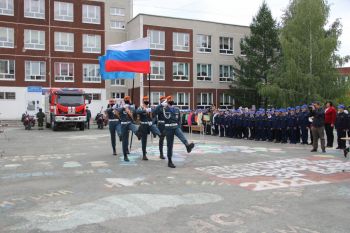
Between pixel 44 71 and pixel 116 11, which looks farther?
pixel 116 11

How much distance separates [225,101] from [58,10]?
2274 centimetres

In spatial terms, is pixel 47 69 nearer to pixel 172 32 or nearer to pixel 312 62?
pixel 172 32

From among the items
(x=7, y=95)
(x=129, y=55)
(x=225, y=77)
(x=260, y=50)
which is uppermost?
(x=260, y=50)

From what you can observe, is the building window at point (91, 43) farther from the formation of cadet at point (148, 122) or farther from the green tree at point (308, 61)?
the formation of cadet at point (148, 122)

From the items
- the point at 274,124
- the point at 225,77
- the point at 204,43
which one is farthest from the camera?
the point at 225,77

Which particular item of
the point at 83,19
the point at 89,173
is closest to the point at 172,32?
the point at 83,19

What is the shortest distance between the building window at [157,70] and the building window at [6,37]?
15.5m

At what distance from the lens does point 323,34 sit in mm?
40156

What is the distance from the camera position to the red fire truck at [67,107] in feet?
101

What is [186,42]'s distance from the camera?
4912 cm

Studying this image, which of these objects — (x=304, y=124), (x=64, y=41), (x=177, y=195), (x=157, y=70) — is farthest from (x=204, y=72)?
(x=177, y=195)

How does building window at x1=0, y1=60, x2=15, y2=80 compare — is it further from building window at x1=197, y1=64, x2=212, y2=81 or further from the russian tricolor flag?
the russian tricolor flag

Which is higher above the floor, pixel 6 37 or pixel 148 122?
pixel 6 37

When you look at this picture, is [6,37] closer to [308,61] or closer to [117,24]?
[117,24]
